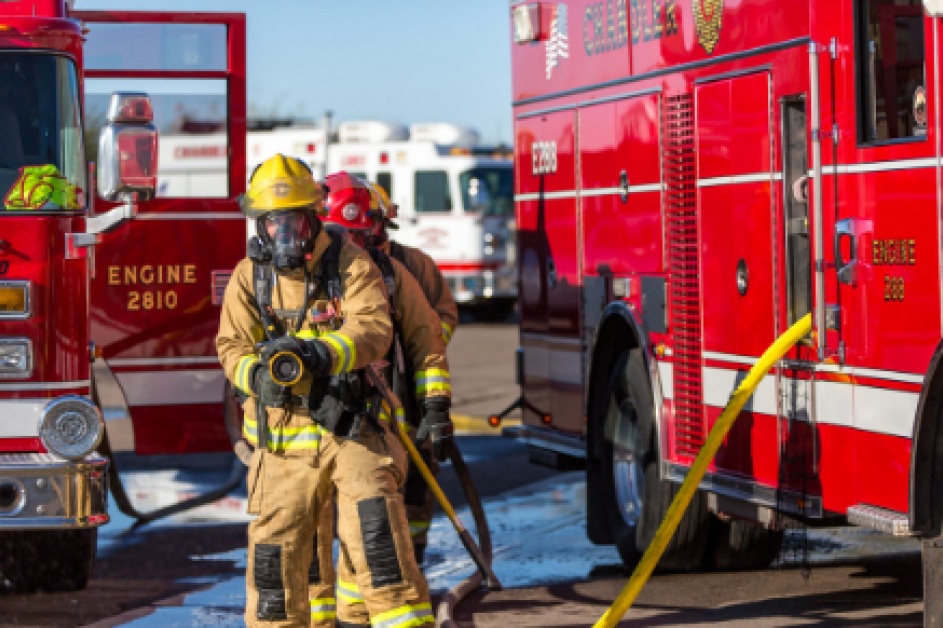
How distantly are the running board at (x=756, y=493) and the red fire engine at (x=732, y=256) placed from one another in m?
0.01

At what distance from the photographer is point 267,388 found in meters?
5.10

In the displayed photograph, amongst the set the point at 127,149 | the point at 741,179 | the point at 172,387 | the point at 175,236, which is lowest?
the point at 172,387

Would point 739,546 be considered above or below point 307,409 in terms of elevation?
below

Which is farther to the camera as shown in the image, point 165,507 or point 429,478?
point 165,507

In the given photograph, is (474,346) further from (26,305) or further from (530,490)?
(26,305)

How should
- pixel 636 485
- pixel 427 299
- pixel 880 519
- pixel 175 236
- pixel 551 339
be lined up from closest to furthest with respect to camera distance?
1. pixel 880 519
2. pixel 427 299
3. pixel 636 485
4. pixel 175 236
5. pixel 551 339

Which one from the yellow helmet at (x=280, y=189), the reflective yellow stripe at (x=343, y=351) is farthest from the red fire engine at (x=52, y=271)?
the reflective yellow stripe at (x=343, y=351)

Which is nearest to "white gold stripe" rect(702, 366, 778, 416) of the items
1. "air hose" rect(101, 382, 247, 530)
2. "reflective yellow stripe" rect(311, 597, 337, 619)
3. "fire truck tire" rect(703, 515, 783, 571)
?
"fire truck tire" rect(703, 515, 783, 571)

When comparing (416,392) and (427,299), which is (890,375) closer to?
(416,392)

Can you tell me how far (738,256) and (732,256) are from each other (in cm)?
5

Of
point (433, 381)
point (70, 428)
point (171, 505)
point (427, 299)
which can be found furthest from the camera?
point (171, 505)

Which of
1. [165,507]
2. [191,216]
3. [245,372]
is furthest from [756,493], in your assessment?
[165,507]

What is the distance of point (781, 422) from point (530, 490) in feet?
14.1

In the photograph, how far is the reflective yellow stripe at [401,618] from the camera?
4969mm
